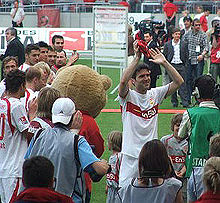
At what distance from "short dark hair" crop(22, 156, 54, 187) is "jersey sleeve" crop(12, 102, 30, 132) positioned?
79.5 inches

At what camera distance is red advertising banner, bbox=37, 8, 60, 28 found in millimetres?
30094

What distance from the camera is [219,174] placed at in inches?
200

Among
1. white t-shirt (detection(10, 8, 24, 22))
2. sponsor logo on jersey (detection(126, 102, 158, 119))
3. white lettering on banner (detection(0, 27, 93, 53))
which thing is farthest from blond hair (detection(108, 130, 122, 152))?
white t-shirt (detection(10, 8, 24, 22))

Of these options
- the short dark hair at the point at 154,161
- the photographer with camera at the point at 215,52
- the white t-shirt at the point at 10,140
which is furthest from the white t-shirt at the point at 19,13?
the short dark hair at the point at 154,161

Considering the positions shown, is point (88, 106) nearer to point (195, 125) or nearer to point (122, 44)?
point (195, 125)

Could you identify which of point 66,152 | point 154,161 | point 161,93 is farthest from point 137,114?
point 154,161

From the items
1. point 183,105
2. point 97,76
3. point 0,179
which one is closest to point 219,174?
point 97,76

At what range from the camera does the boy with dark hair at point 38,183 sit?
15.6ft

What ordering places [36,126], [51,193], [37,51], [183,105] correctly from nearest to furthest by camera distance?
[51,193]
[36,126]
[37,51]
[183,105]

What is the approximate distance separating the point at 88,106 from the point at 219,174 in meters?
2.04

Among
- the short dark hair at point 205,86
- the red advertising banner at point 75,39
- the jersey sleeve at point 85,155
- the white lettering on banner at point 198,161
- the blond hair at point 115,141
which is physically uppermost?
the short dark hair at point 205,86

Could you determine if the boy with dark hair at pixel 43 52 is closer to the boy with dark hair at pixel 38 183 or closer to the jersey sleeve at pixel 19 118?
the jersey sleeve at pixel 19 118

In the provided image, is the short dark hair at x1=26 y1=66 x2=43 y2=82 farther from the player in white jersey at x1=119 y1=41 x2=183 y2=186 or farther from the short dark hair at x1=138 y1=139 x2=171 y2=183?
the short dark hair at x1=138 y1=139 x2=171 y2=183

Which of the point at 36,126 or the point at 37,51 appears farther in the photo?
the point at 37,51
